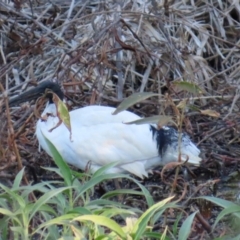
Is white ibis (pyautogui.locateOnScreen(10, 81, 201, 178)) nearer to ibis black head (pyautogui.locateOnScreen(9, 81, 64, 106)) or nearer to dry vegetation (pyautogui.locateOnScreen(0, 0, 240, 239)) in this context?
ibis black head (pyautogui.locateOnScreen(9, 81, 64, 106))

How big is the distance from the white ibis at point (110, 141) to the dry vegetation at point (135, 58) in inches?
9.1

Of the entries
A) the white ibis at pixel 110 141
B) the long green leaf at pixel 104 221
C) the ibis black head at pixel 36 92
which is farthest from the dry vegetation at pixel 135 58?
the long green leaf at pixel 104 221

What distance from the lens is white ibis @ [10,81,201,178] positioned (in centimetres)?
604

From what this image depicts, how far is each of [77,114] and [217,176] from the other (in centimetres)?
117

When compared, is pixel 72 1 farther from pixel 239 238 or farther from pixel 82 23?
pixel 239 238

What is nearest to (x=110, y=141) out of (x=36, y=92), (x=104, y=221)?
(x=36, y=92)

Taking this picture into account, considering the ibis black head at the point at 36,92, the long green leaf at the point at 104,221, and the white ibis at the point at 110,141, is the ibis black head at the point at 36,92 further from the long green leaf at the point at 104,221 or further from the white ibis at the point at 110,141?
the long green leaf at the point at 104,221

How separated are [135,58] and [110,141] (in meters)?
1.49

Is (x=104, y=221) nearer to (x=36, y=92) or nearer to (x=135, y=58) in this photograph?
(x=36, y=92)

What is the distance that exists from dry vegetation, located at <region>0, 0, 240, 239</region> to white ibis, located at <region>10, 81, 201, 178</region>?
0.76 ft

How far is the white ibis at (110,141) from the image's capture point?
6.04 metres

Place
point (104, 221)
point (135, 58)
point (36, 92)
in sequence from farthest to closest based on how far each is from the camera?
point (135, 58), point (36, 92), point (104, 221)

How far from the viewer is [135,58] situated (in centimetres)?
741

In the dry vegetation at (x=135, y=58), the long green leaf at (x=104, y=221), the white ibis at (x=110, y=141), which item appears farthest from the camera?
the dry vegetation at (x=135, y=58)
